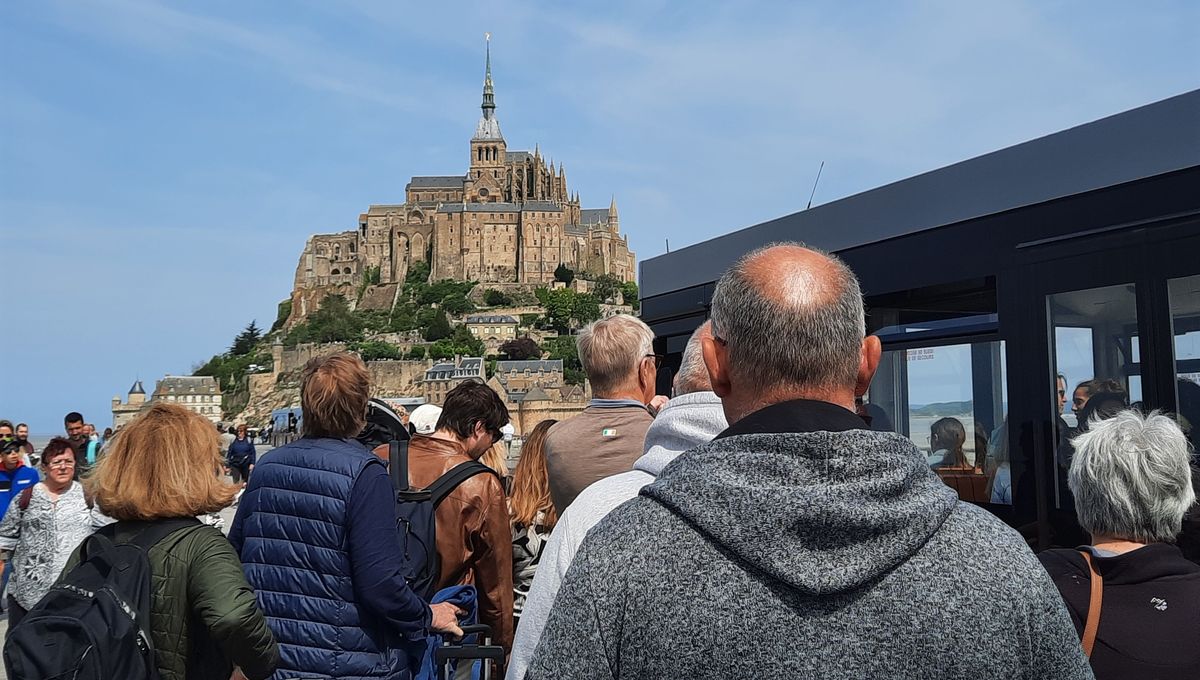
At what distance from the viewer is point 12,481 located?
756 cm

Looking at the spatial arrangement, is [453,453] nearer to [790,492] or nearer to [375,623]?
[375,623]

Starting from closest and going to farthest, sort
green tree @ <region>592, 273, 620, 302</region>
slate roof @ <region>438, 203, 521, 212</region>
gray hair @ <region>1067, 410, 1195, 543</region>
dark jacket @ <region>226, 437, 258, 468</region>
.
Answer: gray hair @ <region>1067, 410, 1195, 543</region>
dark jacket @ <region>226, 437, 258, 468</region>
green tree @ <region>592, 273, 620, 302</region>
slate roof @ <region>438, 203, 521, 212</region>

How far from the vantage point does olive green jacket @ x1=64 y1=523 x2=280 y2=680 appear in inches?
109

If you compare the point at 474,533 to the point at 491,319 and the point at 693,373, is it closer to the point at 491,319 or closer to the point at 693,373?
the point at 693,373

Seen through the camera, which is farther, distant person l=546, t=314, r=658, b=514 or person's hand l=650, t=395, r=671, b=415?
person's hand l=650, t=395, r=671, b=415

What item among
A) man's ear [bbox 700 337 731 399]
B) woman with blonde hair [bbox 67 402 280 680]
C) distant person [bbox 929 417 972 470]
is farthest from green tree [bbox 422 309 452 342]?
man's ear [bbox 700 337 731 399]

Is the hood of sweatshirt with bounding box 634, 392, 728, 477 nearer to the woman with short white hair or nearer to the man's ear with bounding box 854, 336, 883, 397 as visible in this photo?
the man's ear with bounding box 854, 336, 883, 397

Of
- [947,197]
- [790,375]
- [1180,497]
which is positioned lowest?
[1180,497]

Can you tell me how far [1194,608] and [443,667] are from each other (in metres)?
2.50

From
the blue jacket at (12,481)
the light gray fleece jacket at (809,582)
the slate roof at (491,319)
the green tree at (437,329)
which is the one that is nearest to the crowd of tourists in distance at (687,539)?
the light gray fleece jacket at (809,582)

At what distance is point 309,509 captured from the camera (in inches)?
126

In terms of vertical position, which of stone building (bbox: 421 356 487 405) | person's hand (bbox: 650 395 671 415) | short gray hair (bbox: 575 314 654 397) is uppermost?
stone building (bbox: 421 356 487 405)

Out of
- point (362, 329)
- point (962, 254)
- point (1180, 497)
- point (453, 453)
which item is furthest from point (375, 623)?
point (362, 329)

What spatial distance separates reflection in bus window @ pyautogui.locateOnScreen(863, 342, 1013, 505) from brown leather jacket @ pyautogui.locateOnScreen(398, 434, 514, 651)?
1.92 m
